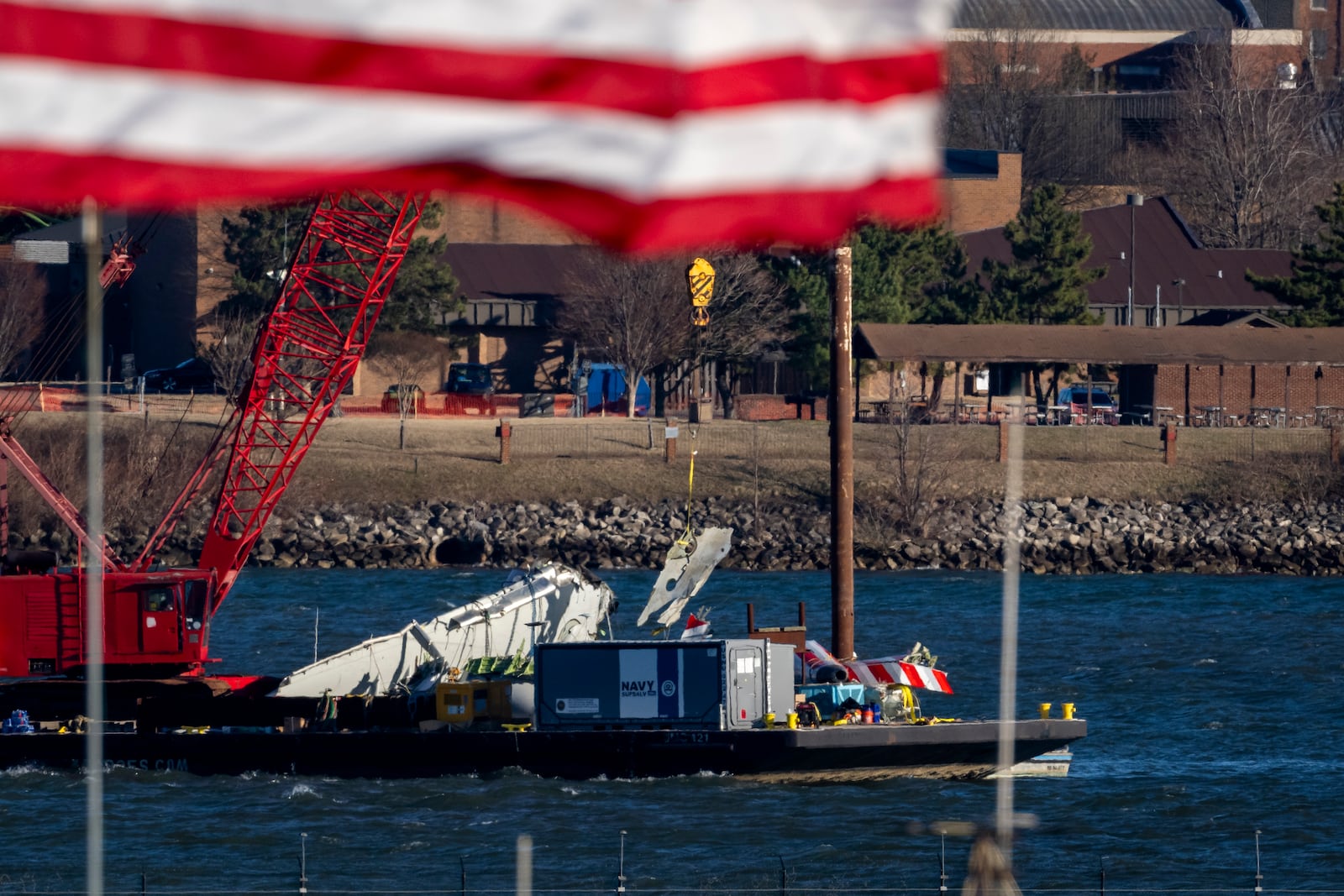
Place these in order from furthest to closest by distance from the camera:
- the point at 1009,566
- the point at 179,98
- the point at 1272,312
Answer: the point at 1272,312 < the point at 1009,566 < the point at 179,98

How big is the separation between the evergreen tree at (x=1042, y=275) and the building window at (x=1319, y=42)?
71.0 m

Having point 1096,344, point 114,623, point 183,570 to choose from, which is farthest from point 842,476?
point 1096,344

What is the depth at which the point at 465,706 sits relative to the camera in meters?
32.6

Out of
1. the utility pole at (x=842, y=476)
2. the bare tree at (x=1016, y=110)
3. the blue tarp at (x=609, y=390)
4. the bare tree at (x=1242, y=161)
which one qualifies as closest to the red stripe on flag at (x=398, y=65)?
the utility pole at (x=842, y=476)

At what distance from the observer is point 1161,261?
99875mm

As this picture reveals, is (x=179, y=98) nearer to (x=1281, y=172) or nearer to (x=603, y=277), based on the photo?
(x=603, y=277)

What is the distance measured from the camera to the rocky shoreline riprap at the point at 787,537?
64750 millimetres

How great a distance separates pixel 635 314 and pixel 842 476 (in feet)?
160

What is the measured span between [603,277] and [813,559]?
21.5 meters

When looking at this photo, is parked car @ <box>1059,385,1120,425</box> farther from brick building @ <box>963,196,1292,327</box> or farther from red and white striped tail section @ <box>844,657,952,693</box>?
red and white striped tail section @ <box>844,657,952,693</box>

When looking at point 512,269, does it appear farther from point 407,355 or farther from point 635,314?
point 635,314

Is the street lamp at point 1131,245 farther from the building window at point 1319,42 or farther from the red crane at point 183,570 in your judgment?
the red crane at point 183,570

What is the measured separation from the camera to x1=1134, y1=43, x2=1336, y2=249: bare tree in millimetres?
113688

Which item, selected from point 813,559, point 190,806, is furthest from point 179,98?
point 813,559
